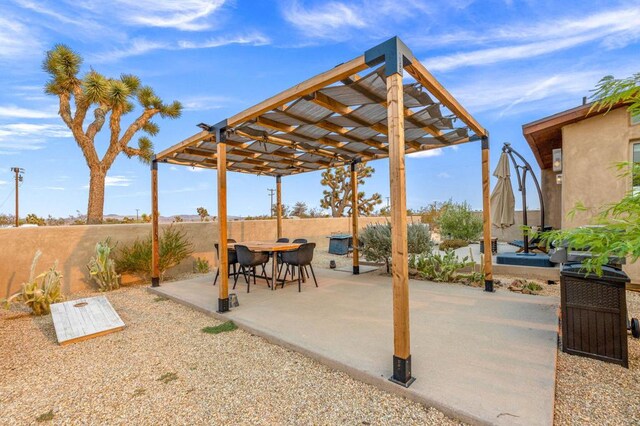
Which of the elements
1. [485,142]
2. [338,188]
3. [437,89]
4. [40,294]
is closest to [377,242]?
[485,142]

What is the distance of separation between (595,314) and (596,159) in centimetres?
399

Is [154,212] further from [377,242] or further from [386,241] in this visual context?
[386,241]

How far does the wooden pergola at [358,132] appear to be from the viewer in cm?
215

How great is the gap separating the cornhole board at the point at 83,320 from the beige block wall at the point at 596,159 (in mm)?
7343

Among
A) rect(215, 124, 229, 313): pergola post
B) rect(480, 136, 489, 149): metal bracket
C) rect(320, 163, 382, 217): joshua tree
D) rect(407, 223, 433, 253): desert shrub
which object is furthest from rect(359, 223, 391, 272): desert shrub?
rect(320, 163, 382, 217): joshua tree

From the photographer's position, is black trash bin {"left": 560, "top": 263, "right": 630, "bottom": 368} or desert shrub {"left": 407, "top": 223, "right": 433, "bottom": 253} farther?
desert shrub {"left": 407, "top": 223, "right": 433, "bottom": 253}

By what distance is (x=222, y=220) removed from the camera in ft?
13.0

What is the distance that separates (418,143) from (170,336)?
185 inches

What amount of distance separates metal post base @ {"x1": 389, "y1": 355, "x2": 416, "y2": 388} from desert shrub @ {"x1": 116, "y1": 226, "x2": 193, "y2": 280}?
18.5ft

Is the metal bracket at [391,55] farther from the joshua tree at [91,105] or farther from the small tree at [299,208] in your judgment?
the small tree at [299,208]

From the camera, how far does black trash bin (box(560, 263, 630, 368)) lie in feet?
7.67

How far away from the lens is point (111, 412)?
2014 mm

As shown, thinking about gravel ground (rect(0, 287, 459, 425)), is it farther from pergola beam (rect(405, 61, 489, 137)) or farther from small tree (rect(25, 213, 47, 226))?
small tree (rect(25, 213, 47, 226))

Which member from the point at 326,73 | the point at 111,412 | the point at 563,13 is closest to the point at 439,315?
the point at 326,73
